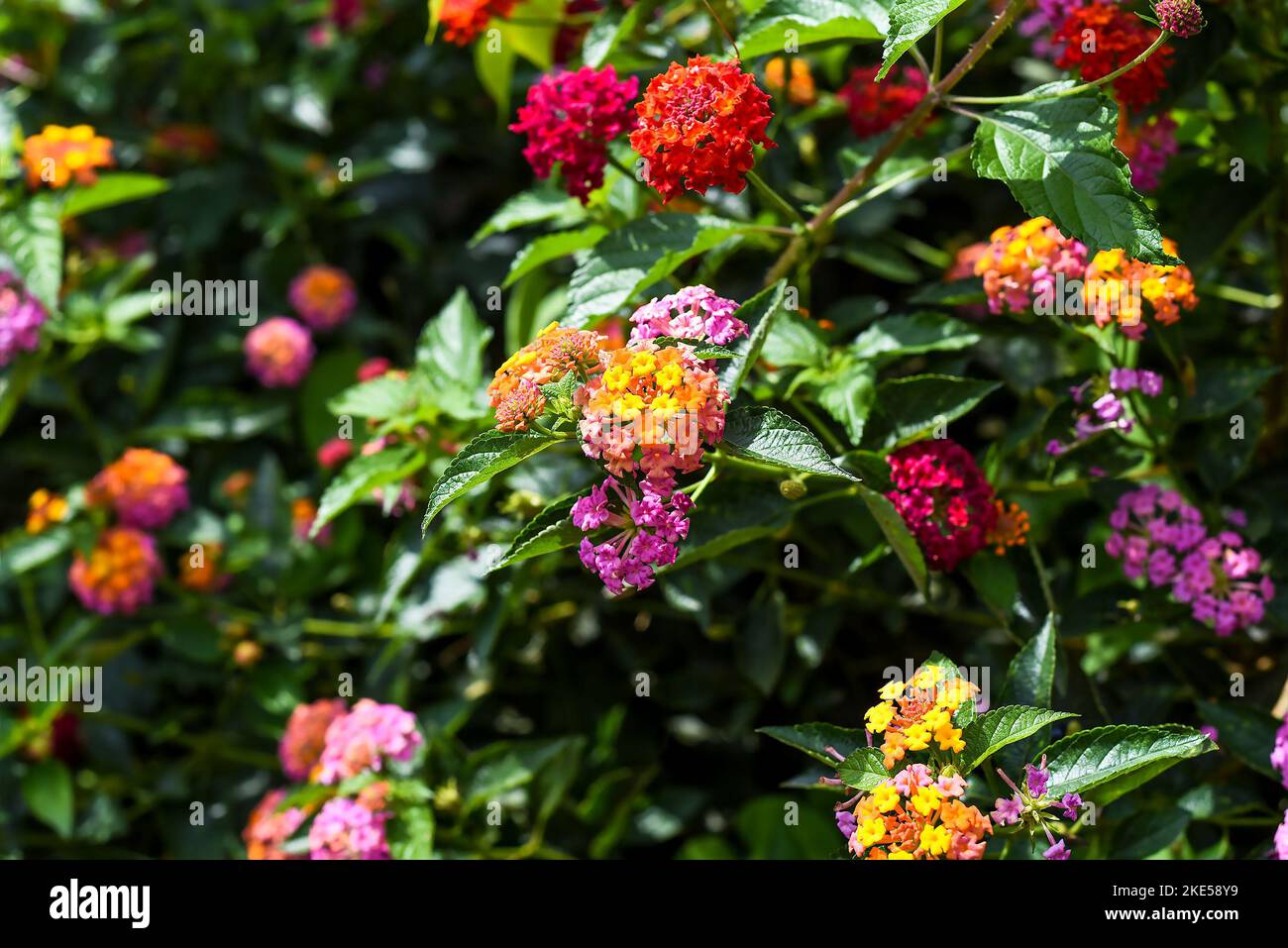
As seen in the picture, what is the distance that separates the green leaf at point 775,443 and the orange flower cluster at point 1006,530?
0.45m

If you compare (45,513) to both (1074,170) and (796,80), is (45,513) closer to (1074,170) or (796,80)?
(796,80)

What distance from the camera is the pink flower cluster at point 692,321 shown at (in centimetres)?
157

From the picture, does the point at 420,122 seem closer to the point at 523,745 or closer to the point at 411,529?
the point at 411,529

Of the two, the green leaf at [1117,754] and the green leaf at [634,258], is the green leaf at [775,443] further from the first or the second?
the green leaf at [1117,754]

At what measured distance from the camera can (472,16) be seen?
6.98ft

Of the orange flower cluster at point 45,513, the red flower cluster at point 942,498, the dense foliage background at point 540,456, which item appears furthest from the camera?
the orange flower cluster at point 45,513

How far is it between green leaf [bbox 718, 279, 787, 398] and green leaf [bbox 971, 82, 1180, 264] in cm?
30

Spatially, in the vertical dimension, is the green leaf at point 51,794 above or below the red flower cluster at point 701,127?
below

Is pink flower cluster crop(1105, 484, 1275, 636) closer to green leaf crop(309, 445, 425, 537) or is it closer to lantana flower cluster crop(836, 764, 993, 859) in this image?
lantana flower cluster crop(836, 764, 993, 859)

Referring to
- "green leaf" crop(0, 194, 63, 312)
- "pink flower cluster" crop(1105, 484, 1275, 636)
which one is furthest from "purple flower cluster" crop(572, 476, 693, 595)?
"green leaf" crop(0, 194, 63, 312)

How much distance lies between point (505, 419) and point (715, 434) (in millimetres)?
244

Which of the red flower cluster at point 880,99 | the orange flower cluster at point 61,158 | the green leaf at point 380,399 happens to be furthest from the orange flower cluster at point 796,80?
the orange flower cluster at point 61,158

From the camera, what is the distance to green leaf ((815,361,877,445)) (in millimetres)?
1799
